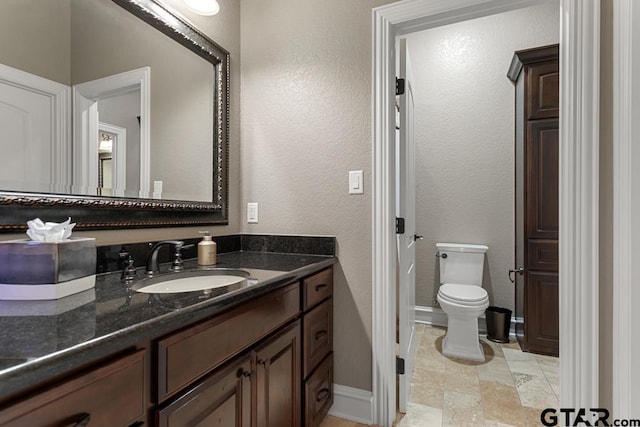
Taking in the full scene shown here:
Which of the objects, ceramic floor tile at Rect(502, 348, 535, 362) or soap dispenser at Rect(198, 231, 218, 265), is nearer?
soap dispenser at Rect(198, 231, 218, 265)

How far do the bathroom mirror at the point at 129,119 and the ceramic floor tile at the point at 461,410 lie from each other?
5.41ft

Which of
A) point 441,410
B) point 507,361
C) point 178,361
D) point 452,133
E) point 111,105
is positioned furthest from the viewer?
point 452,133

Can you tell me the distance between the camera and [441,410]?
5.70 ft

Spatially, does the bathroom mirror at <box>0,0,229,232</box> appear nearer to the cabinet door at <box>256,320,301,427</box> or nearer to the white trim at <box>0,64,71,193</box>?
the white trim at <box>0,64,71,193</box>

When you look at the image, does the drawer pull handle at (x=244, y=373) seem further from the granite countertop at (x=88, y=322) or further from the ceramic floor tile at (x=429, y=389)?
the ceramic floor tile at (x=429, y=389)

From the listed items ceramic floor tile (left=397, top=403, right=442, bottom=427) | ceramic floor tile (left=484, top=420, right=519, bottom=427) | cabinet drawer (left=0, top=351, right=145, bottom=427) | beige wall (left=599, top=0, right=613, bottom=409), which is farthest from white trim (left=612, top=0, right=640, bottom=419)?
cabinet drawer (left=0, top=351, right=145, bottom=427)

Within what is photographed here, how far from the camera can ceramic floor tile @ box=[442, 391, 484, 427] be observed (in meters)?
1.64

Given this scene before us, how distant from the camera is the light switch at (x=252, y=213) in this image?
6.25 ft

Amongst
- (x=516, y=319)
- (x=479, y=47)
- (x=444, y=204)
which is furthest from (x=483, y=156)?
(x=516, y=319)

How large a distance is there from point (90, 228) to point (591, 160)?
1906mm

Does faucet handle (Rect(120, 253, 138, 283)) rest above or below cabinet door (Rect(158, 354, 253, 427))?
above

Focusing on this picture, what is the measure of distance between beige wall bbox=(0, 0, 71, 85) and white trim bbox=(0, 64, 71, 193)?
29mm

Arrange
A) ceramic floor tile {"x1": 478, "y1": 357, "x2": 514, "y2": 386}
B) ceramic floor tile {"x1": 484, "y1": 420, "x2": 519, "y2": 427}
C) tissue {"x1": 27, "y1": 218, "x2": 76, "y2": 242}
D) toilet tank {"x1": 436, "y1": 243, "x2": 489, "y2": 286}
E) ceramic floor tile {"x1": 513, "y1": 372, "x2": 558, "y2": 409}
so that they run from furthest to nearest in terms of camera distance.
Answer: toilet tank {"x1": 436, "y1": 243, "x2": 489, "y2": 286} < ceramic floor tile {"x1": 478, "y1": 357, "x2": 514, "y2": 386} < ceramic floor tile {"x1": 513, "y1": 372, "x2": 558, "y2": 409} < ceramic floor tile {"x1": 484, "y1": 420, "x2": 519, "y2": 427} < tissue {"x1": 27, "y1": 218, "x2": 76, "y2": 242}

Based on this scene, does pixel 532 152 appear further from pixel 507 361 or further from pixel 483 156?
pixel 507 361
